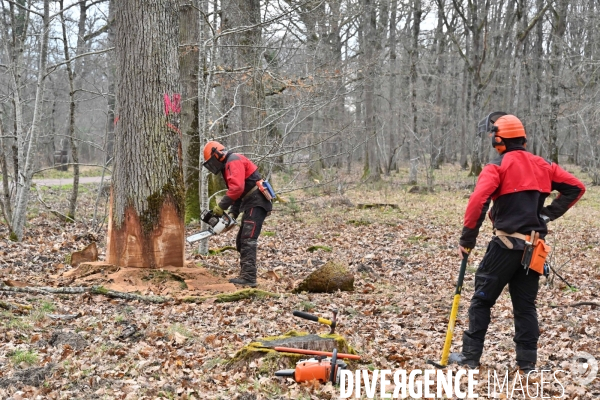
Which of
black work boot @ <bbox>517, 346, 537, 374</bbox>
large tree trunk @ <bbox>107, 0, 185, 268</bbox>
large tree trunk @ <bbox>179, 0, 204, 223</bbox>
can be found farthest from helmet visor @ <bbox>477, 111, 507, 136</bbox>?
large tree trunk @ <bbox>179, 0, 204, 223</bbox>

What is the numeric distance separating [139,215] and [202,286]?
1284 mm

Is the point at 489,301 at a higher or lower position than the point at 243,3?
lower

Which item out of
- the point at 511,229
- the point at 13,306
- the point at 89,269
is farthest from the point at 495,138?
the point at 89,269

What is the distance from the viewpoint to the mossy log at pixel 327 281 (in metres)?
8.06

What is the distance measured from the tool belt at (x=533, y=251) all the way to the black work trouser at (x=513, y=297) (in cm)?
7

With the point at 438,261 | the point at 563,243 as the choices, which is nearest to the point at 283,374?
the point at 438,261

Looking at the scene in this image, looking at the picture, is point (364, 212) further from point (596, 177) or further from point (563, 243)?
point (596, 177)

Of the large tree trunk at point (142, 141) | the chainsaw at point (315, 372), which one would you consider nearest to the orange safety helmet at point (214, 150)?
the large tree trunk at point (142, 141)

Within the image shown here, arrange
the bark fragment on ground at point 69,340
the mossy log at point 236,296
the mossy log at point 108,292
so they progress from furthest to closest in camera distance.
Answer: the mossy log at point 236,296 < the mossy log at point 108,292 < the bark fragment on ground at point 69,340

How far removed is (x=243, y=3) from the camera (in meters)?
14.9

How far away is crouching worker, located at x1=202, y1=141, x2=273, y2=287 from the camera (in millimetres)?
8039

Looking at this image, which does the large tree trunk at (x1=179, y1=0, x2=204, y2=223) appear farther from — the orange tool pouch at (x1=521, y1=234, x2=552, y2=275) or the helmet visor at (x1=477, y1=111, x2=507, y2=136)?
the orange tool pouch at (x1=521, y1=234, x2=552, y2=275)

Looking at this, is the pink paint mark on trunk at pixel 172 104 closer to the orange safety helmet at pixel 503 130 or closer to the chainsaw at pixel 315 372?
the orange safety helmet at pixel 503 130

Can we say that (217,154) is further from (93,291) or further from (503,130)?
(503,130)
